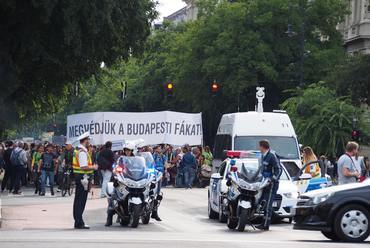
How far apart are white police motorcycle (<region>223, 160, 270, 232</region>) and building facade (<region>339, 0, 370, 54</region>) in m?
54.3

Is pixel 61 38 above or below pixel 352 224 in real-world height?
above

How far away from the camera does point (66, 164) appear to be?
33.9 m

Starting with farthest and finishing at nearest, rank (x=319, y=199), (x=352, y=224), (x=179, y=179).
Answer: (x=179, y=179)
(x=319, y=199)
(x=352, y=224)

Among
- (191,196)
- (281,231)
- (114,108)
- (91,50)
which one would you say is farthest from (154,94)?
(281,231)

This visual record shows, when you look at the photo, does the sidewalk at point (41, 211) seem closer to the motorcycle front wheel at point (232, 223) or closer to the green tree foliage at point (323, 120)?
the motorcycle front wheel at point (232, 223)

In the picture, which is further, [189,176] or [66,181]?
[189,176]

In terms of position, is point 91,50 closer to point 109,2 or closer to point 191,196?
point 109,2

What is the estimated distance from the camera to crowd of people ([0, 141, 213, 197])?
110ft

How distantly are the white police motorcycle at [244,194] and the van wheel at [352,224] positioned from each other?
305 centimetres

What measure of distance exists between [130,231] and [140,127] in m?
24.9

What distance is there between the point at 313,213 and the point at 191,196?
1877 centimetres

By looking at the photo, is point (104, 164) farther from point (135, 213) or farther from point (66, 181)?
point (135, 213)

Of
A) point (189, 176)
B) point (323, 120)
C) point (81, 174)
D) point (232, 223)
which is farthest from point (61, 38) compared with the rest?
point (323, 120)

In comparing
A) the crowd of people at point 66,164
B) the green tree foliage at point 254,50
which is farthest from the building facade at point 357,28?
the crowd of people at point 66,164
